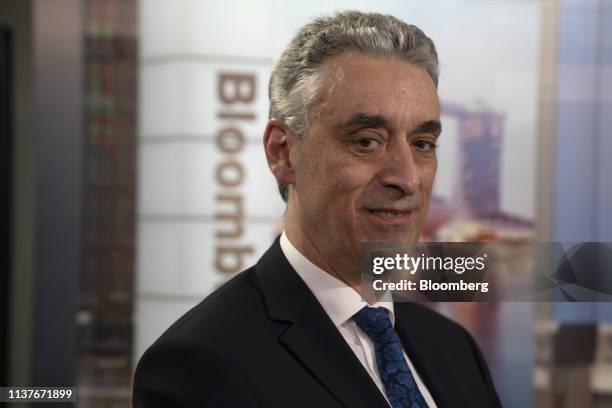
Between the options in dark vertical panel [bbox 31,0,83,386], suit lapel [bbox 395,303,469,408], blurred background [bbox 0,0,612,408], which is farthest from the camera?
dark vertical panel [bbox 31,0,83,386]

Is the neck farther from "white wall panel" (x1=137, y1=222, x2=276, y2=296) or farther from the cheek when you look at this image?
"white wall panel" (x1=137, y1=222, x2=276, y2=296)

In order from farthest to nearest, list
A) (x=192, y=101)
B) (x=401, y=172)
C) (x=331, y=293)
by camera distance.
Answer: (x=192, y=101) < (x=331, y=293) < (x=401, y=172)

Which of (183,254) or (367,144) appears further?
(183,254)

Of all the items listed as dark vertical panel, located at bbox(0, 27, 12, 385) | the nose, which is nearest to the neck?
the nose

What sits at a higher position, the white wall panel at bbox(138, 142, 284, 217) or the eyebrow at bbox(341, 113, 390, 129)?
the eyebrow at bbox(341, 113, 390, 129)

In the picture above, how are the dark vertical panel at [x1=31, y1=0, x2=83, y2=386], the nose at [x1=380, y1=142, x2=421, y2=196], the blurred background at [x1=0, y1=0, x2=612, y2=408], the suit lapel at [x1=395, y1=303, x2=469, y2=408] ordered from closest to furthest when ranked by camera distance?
the nose at [x1=380, y1=142, x2=421, y2=196]
the suit lapel at [x1=395, y1=303, x2=469, y2=408]
the blurred background at [x1=0, y1=0, x2=612, y2=408]
the dark vertical panel at [x1=31, y1=0, x2=83, y2=386]

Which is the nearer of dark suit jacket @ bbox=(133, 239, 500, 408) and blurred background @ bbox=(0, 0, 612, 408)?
dark suit jacket @ bbox=(133, 239, 500, 408)

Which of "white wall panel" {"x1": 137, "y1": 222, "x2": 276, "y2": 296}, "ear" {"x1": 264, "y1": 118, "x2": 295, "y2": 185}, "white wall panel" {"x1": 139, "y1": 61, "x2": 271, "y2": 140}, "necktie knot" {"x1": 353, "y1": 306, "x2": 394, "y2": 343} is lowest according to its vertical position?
"white wall panel" {"x1": 137, "y1": 222, "x2": 276, "y2": 296}

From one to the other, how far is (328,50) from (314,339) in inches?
13.0

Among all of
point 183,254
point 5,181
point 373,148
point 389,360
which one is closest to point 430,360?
point 389,360

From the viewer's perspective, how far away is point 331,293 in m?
0.89

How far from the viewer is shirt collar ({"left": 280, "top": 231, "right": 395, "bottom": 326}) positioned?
0.88m

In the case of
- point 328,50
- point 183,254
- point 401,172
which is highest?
point 328,50

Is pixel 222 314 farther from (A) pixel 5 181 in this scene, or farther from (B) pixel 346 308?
(A) pixel 5 181
